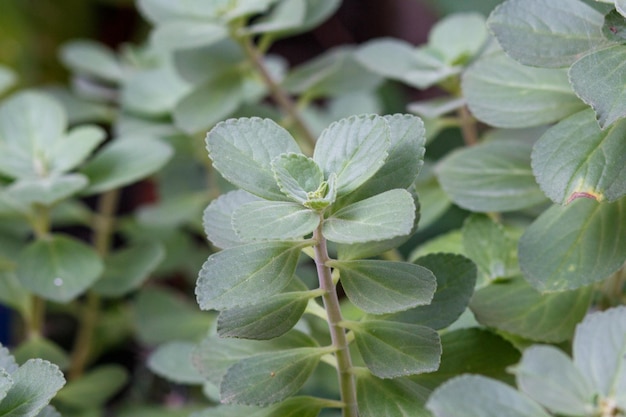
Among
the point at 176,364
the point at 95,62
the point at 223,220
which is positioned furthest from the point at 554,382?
the point at 95,62

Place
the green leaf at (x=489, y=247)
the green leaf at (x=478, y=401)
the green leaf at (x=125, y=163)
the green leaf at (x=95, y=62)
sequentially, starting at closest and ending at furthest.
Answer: the green leaf at (x=478, y=401)
the green leaf at (x=489, y=247)
the green leaf at (x=125, y=163)
the green leaf at (x=95, y=62)

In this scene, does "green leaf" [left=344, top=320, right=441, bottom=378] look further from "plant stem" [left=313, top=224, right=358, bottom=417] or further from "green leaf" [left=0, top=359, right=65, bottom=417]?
"green leaf" [left=0, top=359, right=65, bottom=417]

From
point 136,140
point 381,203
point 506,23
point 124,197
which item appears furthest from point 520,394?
point 124,197

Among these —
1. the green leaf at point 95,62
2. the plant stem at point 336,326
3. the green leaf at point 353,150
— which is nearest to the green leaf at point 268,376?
the plant stem at point 336,326

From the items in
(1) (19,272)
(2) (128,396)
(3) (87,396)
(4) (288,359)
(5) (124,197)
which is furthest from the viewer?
(5) (124,197)

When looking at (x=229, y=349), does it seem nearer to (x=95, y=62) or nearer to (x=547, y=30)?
(x=547, y=30)

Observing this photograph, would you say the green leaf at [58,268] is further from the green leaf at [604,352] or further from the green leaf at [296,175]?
the green leaf at [604,352]

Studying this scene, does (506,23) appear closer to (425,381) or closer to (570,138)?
(570,138)
